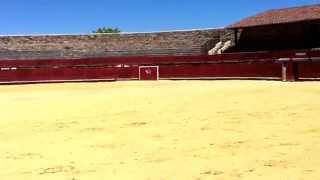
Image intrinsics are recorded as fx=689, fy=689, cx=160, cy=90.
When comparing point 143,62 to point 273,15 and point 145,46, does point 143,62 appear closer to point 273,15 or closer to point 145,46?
point 145,46

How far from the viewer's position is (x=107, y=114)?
1230 centimetres

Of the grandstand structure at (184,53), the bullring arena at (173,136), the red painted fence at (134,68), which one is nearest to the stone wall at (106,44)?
the grandstand structure at (184,53)

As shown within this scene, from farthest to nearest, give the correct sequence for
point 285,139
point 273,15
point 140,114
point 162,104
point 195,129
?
1. point 273,15
2. point 162,104
3. point 140,114
4. point 195,129
5. point 285,139

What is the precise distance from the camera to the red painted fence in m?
29.5

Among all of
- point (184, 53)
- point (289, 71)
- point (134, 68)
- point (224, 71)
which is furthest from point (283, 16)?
point (289, 71)

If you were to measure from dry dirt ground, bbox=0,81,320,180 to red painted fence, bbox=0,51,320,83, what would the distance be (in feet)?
50.9

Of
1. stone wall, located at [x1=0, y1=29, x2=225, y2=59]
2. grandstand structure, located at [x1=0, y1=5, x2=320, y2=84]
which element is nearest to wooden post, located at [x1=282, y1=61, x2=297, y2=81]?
grandstand structure, located at [x1=0, y1=5, x2=320, y2=84]

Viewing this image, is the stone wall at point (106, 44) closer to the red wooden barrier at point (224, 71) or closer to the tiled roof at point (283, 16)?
the tiled roof at point (283, 16)

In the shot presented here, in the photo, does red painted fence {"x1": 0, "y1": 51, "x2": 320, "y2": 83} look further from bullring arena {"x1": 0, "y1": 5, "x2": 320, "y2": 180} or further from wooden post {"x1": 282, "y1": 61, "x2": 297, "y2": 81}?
wooden post {"x1": 282, "y1": 61, "x2": 297, "y2": 81}

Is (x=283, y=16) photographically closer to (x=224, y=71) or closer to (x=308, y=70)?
(x=224, y=71)

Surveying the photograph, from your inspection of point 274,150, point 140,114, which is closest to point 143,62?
point 140,114

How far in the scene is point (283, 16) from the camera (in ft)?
120

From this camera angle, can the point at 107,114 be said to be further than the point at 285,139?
Yes

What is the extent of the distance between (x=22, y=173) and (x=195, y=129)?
11.3ft
